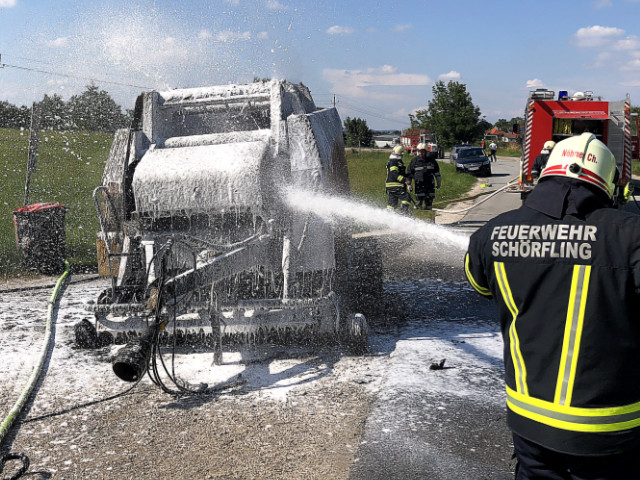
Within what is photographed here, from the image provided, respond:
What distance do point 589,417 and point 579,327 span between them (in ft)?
0.92

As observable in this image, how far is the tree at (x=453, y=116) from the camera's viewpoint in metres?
53.6

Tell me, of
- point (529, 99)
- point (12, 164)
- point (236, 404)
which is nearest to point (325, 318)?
point (236, 404)

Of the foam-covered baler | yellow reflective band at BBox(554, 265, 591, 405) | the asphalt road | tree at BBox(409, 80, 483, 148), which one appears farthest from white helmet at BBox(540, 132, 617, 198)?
tree at BBox(409, 80, 483, 148)

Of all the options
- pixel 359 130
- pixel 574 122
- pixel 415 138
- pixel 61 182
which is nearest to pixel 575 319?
pixel 574 122

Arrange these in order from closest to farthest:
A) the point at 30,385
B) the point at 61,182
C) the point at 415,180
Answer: the point at 30,385 → the point at 415,180 → the point at 61,182

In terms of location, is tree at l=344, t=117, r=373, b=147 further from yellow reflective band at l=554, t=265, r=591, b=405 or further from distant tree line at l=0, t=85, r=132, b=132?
yellow reflective band at l=554, t=265, r=591, b=405

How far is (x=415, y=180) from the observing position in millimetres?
12773

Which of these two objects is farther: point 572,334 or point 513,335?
point 513,335

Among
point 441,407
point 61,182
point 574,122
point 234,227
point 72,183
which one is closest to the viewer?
point 441,407

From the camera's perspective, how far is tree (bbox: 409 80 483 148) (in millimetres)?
53625

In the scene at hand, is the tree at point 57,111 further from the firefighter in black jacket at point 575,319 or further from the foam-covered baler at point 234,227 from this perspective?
the firefighter in black jacket at point 575,319

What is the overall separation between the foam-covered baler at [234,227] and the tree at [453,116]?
1985 inches

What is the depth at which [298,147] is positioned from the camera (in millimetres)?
5121

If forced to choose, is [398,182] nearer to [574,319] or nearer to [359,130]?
[574,319]
